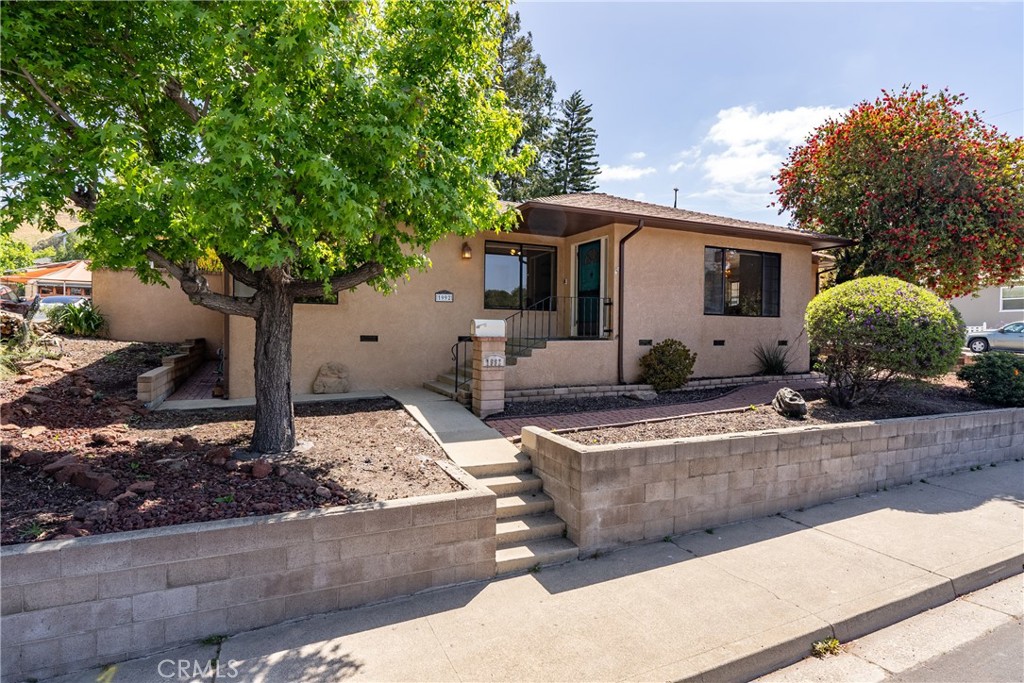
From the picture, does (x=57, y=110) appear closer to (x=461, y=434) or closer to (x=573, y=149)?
(x=461, y=434)

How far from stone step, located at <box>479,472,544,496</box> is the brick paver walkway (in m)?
1.10

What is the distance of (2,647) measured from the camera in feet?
8.25

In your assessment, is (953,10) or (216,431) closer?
(216,431)

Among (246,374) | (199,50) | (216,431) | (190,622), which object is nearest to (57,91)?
(199,50)

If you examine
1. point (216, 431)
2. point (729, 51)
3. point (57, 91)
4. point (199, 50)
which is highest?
point (729, 51)

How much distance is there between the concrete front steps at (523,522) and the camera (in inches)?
152

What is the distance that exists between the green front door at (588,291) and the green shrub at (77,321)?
417 inches

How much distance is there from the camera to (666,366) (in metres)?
8.67

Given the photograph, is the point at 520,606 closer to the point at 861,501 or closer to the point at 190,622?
the point at 190,622

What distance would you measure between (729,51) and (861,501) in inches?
300

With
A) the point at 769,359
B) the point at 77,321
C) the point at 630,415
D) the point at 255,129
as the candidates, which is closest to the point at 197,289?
the point at 255,129

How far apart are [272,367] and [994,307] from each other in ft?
106

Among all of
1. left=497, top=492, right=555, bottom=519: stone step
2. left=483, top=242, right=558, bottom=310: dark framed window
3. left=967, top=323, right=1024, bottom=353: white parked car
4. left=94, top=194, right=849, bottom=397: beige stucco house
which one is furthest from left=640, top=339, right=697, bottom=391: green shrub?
left=967, top=323, right=1024, bottom=353: white parked car

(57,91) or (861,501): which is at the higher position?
(57,91)
